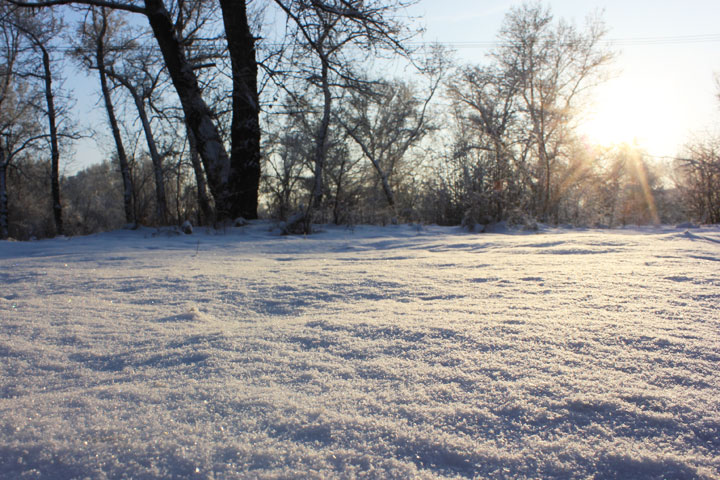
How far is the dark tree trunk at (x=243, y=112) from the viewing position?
20.4 ft

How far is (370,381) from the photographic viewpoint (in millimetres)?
843

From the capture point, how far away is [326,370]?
906 millimetres

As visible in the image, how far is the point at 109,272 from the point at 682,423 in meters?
2.56

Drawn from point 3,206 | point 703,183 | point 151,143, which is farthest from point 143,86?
point 703,183

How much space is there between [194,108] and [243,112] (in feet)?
2.51

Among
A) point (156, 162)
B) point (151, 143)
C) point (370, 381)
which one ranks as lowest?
point (370, 381)

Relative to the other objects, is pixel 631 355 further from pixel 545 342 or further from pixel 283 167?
pixel 283 167

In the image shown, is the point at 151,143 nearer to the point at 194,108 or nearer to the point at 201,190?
the point at 201,190

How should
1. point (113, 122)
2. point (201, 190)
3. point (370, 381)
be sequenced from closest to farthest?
point (370, 381)
point (201, 190)
point (113, 122)

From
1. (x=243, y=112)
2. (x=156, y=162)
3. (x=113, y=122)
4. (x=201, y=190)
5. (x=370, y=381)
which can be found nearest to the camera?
(x=370, y=381)

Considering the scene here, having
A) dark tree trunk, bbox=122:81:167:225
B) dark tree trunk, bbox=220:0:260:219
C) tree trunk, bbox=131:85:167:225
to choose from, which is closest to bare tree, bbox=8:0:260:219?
dark tree trunk, bbox=220:0:260:219

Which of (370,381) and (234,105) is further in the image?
(234,105)

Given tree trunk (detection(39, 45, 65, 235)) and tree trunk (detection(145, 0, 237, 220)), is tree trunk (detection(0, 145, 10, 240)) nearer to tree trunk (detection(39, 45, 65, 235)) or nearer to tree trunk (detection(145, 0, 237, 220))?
tree trunk (detection(39, 45, 65, 235))

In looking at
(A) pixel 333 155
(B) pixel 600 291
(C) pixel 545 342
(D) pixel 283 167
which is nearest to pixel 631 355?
(C) pixel 545 342
